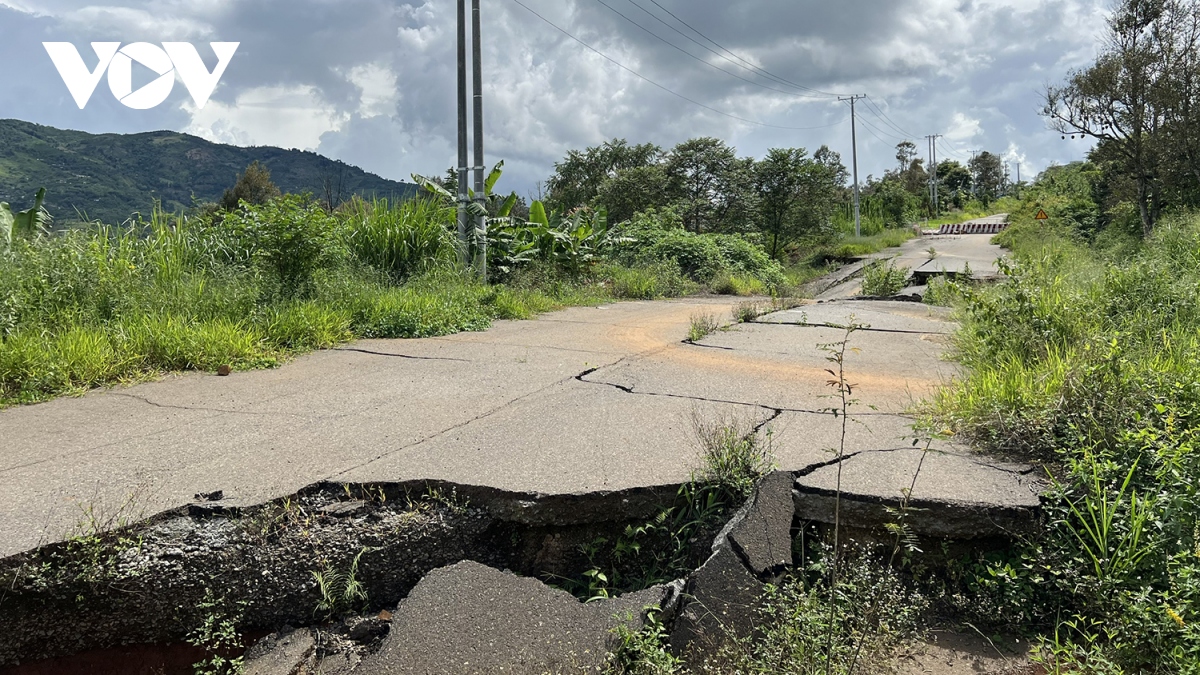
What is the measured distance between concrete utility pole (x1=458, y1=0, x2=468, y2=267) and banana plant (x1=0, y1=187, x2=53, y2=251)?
4.86m

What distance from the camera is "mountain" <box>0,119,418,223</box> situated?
63.1 metres

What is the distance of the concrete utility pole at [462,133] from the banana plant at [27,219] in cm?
486

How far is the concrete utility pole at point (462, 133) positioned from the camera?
10.7 meters

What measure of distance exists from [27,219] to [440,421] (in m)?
6.49

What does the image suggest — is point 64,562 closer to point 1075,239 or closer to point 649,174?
point 649,174

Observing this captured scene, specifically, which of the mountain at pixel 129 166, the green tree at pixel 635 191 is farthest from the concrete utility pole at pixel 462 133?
the mountain at pixel 129 166

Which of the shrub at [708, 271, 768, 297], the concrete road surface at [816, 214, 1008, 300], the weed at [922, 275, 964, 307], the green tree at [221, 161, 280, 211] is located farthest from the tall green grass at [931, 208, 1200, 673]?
the green tree at [221, 161, 280, 211]

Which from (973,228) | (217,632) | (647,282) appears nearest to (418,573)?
(217,632)

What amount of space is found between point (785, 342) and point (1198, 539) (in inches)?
181

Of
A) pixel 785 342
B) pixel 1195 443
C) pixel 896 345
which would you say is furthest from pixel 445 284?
pixel 1195 443

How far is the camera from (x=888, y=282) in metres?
13.1

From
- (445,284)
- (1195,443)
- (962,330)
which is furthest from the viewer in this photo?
(445,284)

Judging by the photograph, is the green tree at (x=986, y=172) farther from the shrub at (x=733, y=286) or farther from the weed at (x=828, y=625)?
the weed at (x=828, y=625)

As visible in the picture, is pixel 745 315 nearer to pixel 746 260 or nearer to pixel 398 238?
pixel 398 238
